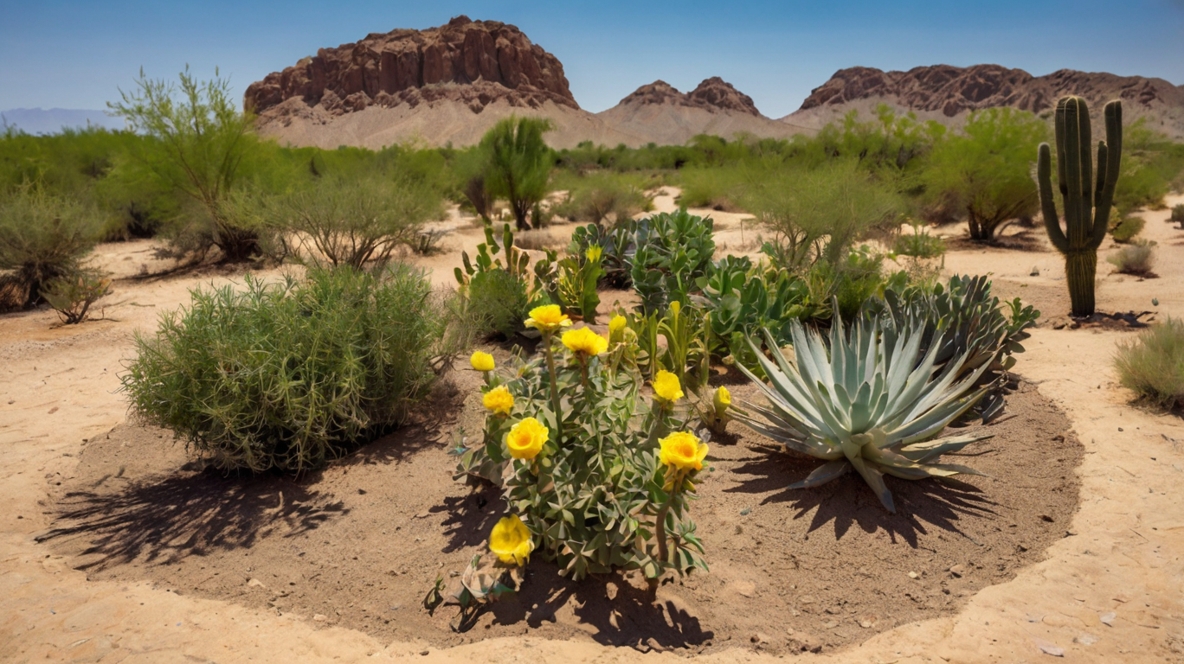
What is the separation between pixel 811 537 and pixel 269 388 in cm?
291

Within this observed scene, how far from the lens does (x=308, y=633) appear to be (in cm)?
281

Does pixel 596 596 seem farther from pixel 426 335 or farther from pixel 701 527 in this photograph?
pixel 426 335

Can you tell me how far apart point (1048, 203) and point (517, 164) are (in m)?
11.7

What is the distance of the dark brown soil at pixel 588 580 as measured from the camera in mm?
2877

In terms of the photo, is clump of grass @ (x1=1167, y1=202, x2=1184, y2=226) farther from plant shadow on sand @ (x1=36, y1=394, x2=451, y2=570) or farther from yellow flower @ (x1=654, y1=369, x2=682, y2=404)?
plant shadow on sand @ (x1=36, y1=394, x2=451, y2=570)

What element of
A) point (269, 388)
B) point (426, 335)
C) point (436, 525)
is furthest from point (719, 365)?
point (269, 388)

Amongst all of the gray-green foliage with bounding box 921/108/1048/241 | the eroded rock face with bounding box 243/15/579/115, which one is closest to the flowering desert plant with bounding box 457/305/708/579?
the gray-green foliage with bounding box 921/108/1048/241

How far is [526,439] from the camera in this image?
8.32 feet

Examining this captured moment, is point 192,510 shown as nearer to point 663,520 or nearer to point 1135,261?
point 663,520

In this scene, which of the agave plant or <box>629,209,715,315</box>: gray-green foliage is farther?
<box>629,209,715,315</box>: gray-green foliage

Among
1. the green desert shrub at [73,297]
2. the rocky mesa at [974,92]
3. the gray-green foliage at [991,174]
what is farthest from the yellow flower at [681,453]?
the rocky mesa at [974,92]

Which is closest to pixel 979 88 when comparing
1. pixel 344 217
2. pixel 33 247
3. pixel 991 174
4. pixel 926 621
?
pixel 991 174

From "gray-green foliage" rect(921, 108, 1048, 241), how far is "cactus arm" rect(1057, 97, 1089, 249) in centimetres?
719

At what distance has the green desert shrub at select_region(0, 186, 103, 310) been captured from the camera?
32.2ft
